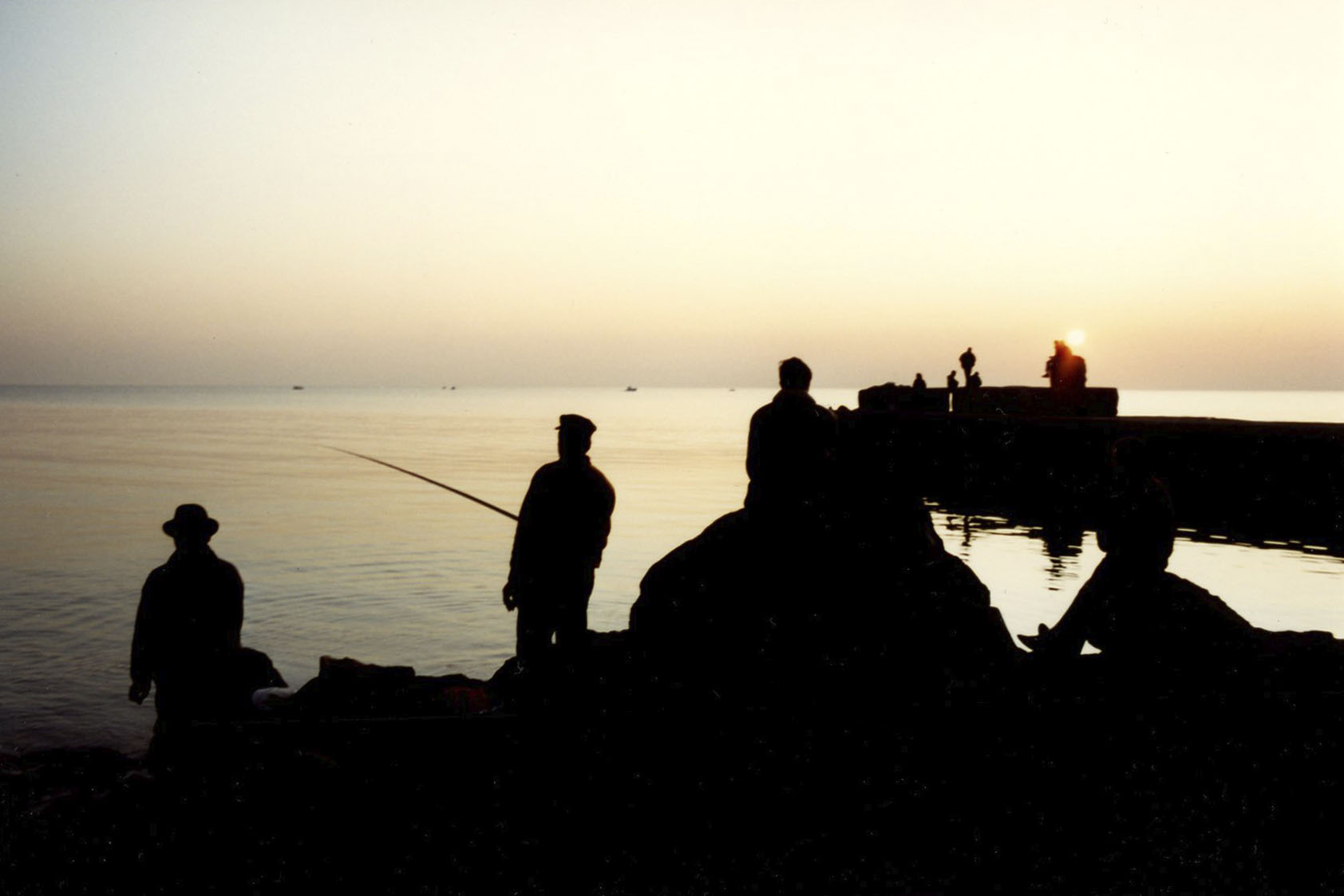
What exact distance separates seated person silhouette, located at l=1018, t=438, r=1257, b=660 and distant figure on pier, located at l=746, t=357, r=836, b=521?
1.69m

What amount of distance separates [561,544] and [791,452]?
154 cm

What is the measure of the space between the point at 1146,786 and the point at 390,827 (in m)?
3.86

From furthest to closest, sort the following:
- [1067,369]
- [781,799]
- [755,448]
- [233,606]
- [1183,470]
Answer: [1067,369] < [1183,470] < [755,448] < [233,606] < [781,799]

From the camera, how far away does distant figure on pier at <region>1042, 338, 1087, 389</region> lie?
34.1 m

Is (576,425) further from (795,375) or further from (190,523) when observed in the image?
(190,523)

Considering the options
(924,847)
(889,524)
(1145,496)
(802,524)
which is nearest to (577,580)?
(802,524)

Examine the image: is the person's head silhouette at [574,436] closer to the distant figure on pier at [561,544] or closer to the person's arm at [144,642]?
the distant figure on pier at [561,544]

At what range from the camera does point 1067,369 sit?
34.3 metres

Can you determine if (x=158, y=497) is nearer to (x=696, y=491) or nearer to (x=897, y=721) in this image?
(x=696, y=491)

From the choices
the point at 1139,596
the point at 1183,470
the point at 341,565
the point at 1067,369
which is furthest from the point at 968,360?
the point at 1139,596

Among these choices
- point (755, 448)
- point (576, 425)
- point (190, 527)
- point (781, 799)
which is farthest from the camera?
point (755, 448)

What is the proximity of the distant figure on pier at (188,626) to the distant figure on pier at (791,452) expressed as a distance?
121 inches

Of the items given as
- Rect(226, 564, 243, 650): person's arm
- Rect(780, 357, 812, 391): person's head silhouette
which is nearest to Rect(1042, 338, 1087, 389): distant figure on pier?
Rect(780, 357, 812, 391): person's head silhouette

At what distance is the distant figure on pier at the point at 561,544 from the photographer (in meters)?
6.59
